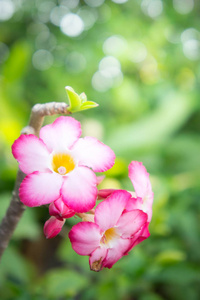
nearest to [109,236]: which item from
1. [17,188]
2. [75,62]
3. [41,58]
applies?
[17,188]

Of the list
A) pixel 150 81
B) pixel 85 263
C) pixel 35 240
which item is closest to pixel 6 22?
pixel 150 81

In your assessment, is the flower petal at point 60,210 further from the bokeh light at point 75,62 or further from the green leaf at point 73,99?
the bokeh light at point 75,62

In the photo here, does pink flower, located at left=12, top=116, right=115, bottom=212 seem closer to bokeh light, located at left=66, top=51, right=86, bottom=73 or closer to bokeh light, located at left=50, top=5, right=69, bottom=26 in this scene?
bokeh light, located at left=66, top=51, right=86, bottom=73

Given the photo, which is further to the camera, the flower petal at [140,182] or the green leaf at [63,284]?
the green leaf at [63,284]

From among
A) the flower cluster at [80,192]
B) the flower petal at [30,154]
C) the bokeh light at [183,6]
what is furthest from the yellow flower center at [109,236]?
the bokeh light at [183,6]

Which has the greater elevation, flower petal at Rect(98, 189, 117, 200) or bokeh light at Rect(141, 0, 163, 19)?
bokeh light at Rect(141, 0, 163, 19)

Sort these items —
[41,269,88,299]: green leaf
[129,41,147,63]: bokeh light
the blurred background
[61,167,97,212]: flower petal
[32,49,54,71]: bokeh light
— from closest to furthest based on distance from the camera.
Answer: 1. [61,167,97,212]: flower petal
2. [41,269,88,299]: green leaf
3. the blurred background
4. [129,41,147,63]: bokeh light
5. [32,49,54,71]: bokeh light

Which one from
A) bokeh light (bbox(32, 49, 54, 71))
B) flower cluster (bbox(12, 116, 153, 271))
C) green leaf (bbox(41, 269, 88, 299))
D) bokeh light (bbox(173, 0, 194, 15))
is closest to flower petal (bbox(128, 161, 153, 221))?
flower cluster (bbox(12, 116, 153, 271))

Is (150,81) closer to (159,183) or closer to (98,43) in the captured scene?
(98,43)
